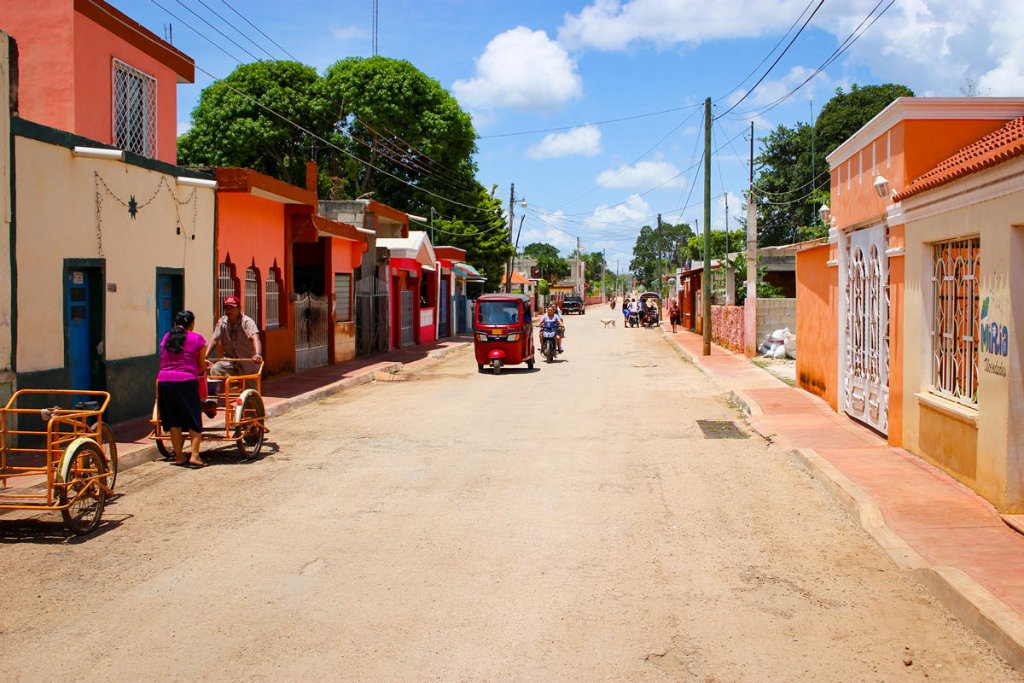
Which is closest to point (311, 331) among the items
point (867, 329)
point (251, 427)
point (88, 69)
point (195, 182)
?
point (195, 182)

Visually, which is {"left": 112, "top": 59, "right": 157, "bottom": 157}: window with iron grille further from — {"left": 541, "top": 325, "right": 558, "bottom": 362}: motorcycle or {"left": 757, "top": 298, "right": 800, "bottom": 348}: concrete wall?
{"left": 757, "top": 298, "right": 800, "bottom": 348}: concrete wall

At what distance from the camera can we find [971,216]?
28.0 feet

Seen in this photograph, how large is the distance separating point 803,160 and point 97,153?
48.4 metres

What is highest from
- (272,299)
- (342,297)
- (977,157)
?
(977,157)

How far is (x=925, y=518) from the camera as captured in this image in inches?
298

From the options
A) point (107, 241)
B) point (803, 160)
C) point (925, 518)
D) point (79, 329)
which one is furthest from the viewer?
point (803, 160)

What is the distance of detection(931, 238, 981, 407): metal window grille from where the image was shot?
901 cm

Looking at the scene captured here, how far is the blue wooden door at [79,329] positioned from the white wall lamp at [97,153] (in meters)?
1.46

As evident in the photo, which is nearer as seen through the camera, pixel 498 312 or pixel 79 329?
pixel 79 329

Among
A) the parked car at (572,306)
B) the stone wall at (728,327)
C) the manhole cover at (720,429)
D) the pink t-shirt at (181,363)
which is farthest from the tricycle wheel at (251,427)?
the parked car at (572,306)

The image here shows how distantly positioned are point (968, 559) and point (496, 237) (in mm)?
47657

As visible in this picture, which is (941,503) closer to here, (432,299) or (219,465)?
(219,465)

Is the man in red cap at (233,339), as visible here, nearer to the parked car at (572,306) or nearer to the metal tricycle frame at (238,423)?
the metal tricycle frame at (238,423)

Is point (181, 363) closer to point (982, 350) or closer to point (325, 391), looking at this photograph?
point (982, 350)
